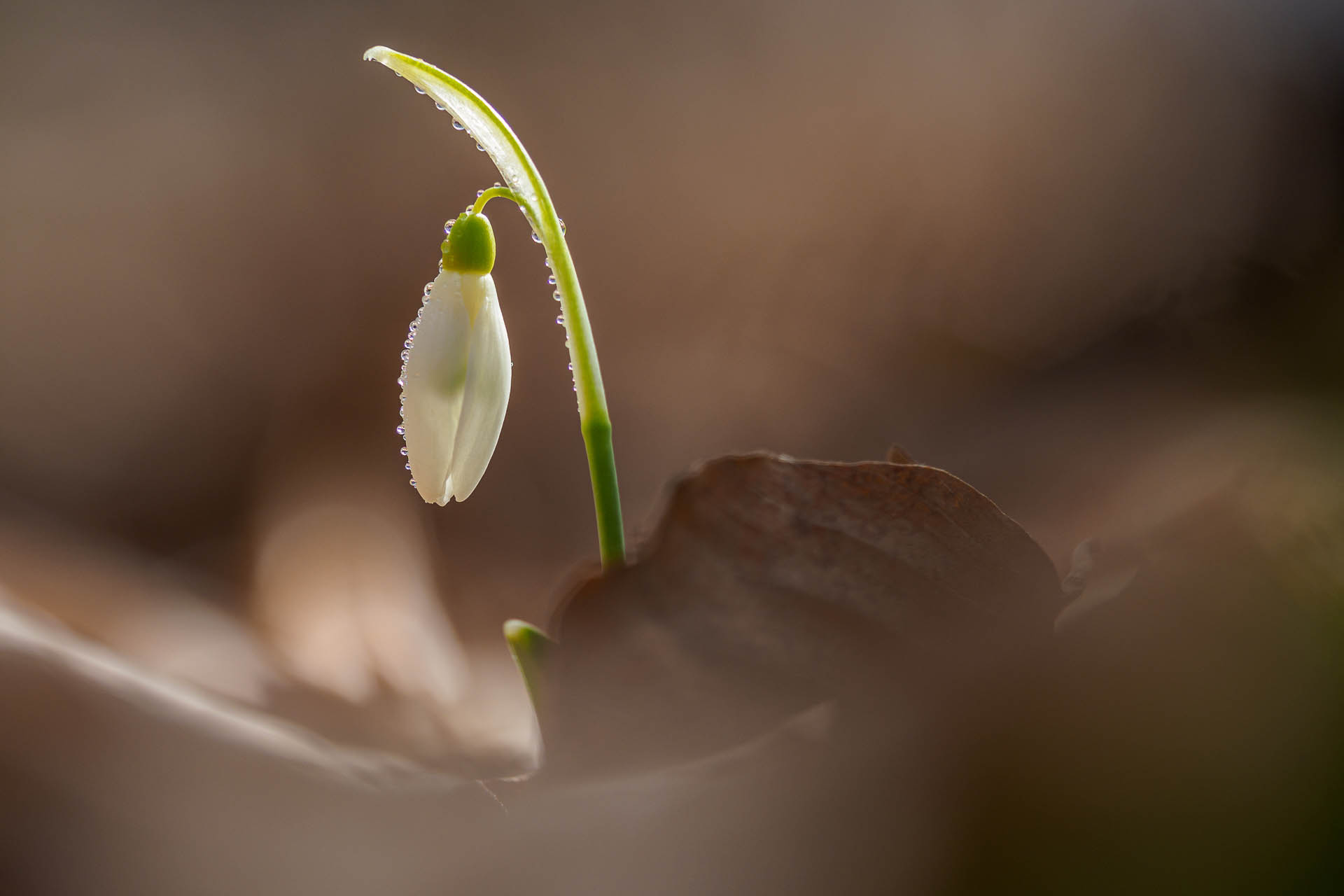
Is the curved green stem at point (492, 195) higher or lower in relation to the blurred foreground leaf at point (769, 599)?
higher

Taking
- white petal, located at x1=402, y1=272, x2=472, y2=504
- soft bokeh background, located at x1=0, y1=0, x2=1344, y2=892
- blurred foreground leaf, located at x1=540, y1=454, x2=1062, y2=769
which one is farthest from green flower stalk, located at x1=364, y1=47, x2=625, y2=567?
soft bokeh background, located at x1=0, y1=0, x2=1344, y2=892

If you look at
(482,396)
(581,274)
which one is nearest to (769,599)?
(482,396)

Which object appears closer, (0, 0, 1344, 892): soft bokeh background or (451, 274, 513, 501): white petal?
(451, 274, 513, 501): white petal

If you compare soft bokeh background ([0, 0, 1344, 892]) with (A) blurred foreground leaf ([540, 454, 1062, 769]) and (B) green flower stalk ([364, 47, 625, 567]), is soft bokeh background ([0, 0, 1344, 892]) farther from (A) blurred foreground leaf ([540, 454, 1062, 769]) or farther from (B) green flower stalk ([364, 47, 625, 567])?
(A) blurred foreground leaf ([540, 454, 1062, 769])

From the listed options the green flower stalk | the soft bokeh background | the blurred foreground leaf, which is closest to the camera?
the blurred foreground leaf

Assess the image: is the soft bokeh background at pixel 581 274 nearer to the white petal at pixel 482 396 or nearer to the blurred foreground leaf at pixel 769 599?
the white petal at pixel 482 396

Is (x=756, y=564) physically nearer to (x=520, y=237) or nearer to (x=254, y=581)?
(x=254, y=581)

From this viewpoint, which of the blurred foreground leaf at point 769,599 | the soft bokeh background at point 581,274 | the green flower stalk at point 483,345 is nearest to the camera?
the blurred foreground leaf at point 769,599

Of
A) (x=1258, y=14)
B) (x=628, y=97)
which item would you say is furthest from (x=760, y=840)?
(x=628, y=97)

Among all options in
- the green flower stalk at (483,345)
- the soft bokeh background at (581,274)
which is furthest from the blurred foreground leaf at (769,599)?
the soft bokeh background at (581,274)
